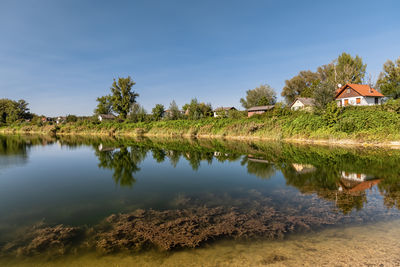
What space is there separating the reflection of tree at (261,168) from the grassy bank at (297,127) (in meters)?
16.1

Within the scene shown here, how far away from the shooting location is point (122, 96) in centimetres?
8000

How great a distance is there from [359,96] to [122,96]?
224 feet

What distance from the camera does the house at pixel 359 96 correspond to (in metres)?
49.9

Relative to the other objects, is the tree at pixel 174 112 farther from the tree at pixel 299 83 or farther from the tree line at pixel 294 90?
the tree at pixel 299 83

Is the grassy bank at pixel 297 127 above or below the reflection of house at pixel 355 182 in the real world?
above

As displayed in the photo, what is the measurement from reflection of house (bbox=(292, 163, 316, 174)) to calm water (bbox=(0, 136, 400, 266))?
0.82m

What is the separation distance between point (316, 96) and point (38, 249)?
42.1 meters

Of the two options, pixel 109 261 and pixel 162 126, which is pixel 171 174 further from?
pixel 162 126

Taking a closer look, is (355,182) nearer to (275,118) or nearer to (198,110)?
(275,118)

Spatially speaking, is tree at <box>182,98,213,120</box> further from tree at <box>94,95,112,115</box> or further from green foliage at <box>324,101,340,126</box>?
tree at <box>94,95,112,115</box>

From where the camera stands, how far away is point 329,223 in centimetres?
634

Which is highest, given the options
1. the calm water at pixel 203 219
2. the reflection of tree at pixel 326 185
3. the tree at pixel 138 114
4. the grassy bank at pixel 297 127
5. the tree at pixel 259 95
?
the tree at pixel 259 95

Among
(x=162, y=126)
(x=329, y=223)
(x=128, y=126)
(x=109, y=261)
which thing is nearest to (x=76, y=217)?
(x=109, y=261)

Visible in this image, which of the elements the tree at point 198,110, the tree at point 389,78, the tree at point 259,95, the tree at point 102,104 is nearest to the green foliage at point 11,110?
the tree at point 102,104
